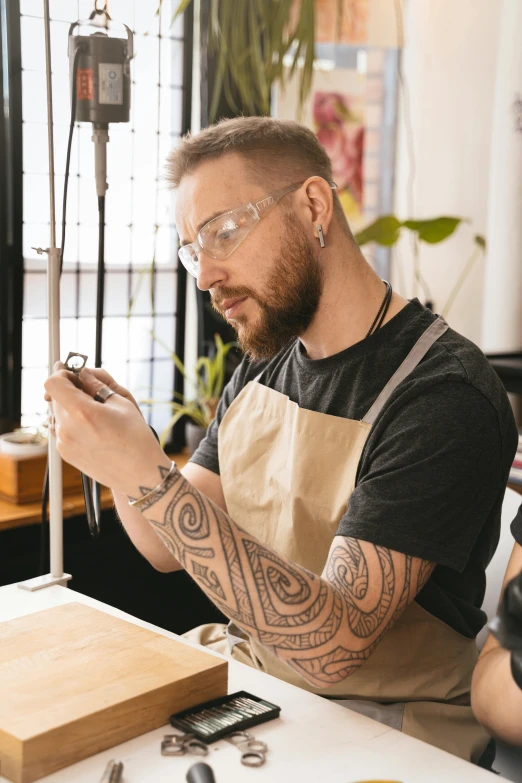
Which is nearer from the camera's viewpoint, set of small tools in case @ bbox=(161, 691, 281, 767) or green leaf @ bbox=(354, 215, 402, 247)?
set of small tools in case @ bbox=(161, 691, 281, 767)

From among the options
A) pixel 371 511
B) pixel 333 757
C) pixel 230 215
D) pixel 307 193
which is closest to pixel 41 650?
pixel 333 757

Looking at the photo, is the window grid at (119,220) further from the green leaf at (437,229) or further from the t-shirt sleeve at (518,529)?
the t-shirt sleeve at (518,529)

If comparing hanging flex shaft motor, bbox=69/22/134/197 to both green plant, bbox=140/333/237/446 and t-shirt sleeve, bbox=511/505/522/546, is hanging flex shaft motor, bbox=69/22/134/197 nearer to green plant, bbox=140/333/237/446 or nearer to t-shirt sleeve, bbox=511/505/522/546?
t-shirt sleeve, bbox=511/505/522/546

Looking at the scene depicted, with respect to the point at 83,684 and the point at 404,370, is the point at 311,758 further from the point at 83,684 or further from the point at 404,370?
the point at 404,370

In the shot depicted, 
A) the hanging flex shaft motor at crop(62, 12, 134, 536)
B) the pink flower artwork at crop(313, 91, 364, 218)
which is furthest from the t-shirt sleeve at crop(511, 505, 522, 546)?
the pink flower artwork at crop(313, 91, 364, 218)

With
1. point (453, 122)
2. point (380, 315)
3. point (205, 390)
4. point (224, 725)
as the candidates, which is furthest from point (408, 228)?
point (224, 725)

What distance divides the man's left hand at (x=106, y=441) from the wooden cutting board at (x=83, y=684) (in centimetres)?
21

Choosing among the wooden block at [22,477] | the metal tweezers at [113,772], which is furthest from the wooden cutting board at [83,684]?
the wooden block at [22,477]

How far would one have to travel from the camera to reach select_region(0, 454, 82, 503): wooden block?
8.75ft

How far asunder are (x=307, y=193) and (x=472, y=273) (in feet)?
6.67

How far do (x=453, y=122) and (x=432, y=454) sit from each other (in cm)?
244

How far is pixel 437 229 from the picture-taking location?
3285 millimetres

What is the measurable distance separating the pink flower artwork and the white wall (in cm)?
24

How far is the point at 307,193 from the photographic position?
164 centimetres
